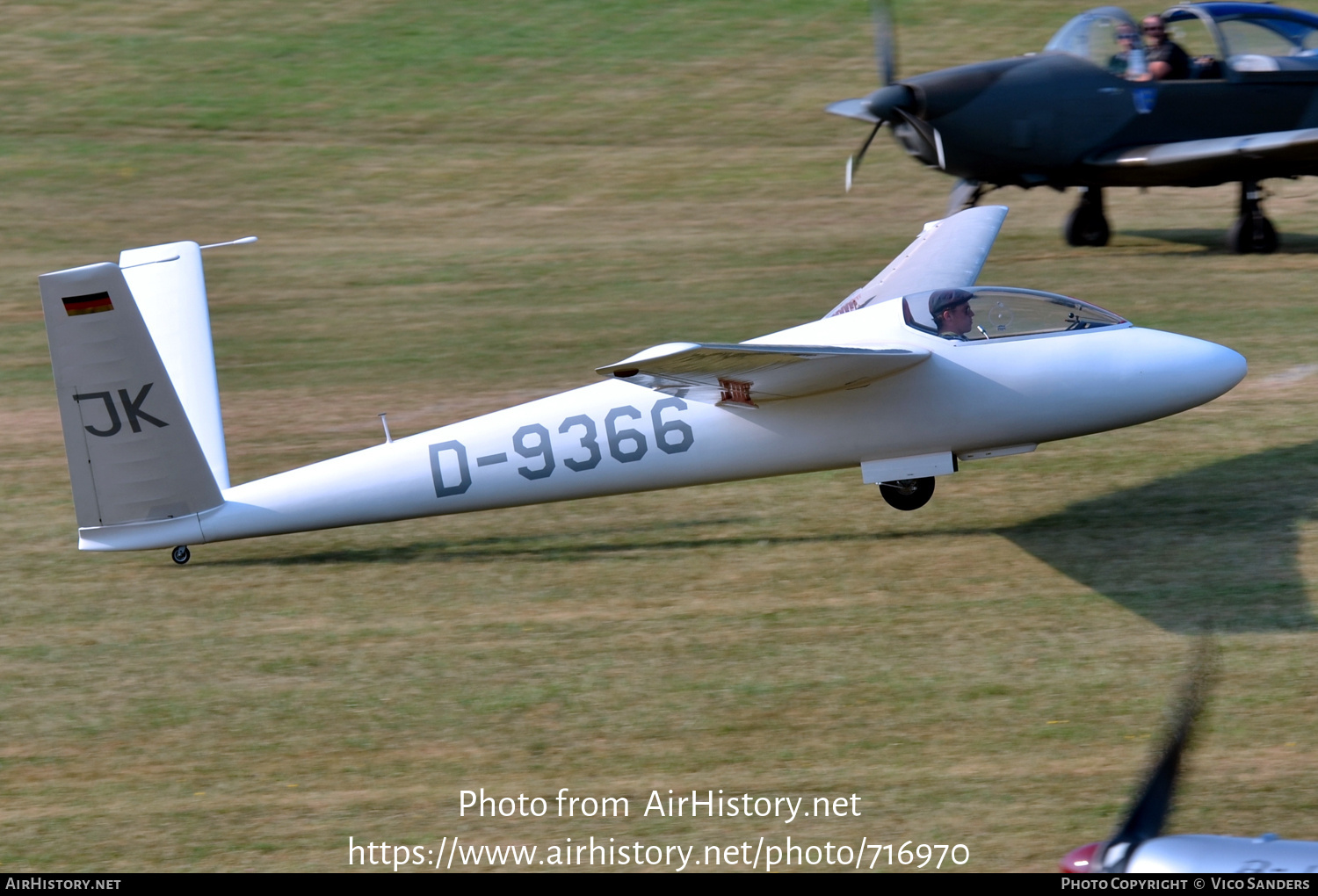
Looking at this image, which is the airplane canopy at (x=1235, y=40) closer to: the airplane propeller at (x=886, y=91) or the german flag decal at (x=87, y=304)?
the airplane propeller at (x=886, y=91)

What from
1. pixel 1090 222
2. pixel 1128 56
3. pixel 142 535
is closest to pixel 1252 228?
pixel 1090 222

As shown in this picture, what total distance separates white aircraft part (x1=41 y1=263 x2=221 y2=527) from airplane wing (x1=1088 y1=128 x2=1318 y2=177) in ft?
44.0

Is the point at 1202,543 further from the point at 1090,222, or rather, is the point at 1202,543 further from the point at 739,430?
the point at 1090,222

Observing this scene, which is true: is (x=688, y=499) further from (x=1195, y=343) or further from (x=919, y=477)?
(x=1195, y=343)

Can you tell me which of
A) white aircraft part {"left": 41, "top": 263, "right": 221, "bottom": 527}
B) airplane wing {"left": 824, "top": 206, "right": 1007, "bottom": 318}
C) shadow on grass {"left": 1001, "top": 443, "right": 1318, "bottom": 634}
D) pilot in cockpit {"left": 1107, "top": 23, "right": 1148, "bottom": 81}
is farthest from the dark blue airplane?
white aircraft part {"left": 41, "top": 263, "right": 221, "bottom": 527}

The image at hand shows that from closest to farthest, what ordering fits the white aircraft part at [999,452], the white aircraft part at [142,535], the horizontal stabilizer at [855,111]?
the white aircraft part at [142,535] → the white aircraft part at [999,452] → the horizontal stabilizer at [855,111]

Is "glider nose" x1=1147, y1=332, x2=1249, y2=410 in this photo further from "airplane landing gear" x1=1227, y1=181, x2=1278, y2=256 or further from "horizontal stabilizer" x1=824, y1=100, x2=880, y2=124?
"airplane landing gear" x1=1227, y1=181, x2=1278, y2=256

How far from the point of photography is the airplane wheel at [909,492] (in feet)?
34.9

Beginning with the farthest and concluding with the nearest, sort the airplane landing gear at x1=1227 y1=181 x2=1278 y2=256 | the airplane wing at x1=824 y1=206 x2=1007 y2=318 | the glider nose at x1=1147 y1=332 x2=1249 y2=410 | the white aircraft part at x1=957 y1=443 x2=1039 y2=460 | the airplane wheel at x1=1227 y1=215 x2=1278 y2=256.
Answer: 1. the airplane wheel at x1=1227 y1=215 x2=1278 y2=256
2. the airplane landing gear at x1=1227 y1=181 x2=1278 y2=256
3. the airplane wing at x1=824 y1=206 x2=1007 y2=318
4. the white aircraft part at x1=957 y1=443 x2=1039 y2=460
5. the glider nose at x1=1147 y1=332 x2=1249 y2=410

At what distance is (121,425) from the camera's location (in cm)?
922

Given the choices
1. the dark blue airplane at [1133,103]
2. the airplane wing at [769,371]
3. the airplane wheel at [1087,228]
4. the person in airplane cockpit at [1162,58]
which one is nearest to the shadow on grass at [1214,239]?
the dark blue airplane at [1133,103]

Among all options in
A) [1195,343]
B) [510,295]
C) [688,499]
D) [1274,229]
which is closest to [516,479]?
[688,499]

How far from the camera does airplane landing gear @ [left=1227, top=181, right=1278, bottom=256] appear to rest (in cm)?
1773

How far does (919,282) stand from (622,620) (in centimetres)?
470
